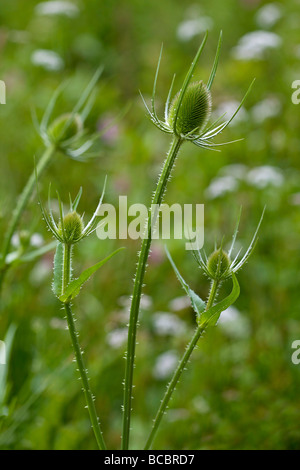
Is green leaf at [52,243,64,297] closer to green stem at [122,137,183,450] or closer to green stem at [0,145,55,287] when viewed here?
green stem at [122,137,183,450]

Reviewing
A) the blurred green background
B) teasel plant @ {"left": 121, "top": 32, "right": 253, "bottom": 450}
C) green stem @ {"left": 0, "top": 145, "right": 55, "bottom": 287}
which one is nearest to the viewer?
teasel plant @ {"left": 121, "top": 32, "right": 253, "bottom": 450}

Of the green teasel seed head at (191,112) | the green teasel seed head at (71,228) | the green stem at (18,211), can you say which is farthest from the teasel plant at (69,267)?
the green stem at (18,211)

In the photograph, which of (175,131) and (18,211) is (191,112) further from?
(18,211)

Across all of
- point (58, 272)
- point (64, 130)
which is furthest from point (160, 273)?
point (58, 272)

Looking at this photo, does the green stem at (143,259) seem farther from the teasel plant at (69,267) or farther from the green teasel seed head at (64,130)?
the green teasel seed head at (64,130)

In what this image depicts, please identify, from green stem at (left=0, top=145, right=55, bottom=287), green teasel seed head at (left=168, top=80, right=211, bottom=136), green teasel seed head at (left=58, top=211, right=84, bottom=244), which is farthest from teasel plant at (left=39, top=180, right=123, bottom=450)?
green stem at (left=0, top=145, right=55, bottom=287)

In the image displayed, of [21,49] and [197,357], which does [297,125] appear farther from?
[21,49]

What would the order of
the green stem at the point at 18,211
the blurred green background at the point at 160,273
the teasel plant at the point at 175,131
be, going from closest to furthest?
1. the teasel plant at the point at 175,131
2. the green stem at the point at 18,211
3. the blurred green background at the point at 160,273
